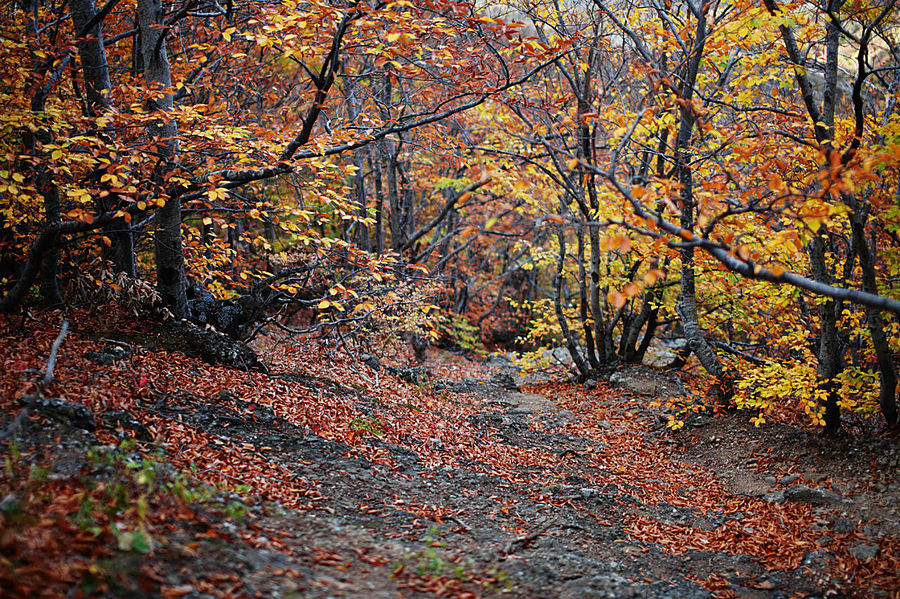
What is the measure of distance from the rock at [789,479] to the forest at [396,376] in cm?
3

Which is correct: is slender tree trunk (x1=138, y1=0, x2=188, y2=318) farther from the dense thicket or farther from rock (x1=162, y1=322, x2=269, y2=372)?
rock (x1=162, y1=322, x2=269, y2=372)

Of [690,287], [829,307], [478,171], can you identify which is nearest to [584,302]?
[690,287]

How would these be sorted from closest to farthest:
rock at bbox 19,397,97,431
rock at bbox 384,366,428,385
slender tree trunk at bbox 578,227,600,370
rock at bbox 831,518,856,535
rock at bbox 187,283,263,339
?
rock at bbox 19,397,97,431 < rock at bbox 831,518,856,535 < rock at bbox 187,283,263,339 < rock at bbox 384,366,428,385 < slender tree trunk at bbox 578,227,600,370

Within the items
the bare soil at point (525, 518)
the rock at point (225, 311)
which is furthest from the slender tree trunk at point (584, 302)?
the rock at point (225, 311)

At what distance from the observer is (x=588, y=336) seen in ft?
42.8

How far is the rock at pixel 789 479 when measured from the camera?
6234 mm

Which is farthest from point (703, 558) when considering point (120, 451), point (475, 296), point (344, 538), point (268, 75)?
point (475, 296)

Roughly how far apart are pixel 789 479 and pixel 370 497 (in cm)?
491

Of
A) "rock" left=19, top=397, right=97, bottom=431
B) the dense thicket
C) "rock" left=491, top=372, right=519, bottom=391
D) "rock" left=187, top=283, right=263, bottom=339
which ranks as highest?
the dense thicket

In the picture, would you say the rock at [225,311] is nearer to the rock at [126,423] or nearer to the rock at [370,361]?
the rock at [370,361]

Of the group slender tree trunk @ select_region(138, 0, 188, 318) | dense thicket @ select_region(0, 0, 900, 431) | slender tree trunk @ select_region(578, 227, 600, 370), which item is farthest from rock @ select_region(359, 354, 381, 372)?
slender tree trunk @ select_region(578, 227, 600, 370)

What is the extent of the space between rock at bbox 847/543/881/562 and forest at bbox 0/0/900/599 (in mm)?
71

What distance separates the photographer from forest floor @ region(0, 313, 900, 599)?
300 centimetres

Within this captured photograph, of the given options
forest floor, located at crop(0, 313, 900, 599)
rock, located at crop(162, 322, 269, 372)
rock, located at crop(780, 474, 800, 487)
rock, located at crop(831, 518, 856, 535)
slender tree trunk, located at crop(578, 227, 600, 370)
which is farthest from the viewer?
slender tree trunk, located at crop(578, 227, 600, 370)
